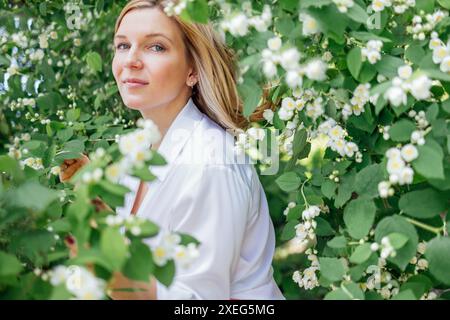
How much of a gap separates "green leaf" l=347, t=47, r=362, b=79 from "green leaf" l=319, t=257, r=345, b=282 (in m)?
0.49

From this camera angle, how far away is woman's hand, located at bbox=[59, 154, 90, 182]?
2436mm

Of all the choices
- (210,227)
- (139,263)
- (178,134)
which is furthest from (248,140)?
(139,263)

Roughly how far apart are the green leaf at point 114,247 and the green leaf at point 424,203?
0.79 metres

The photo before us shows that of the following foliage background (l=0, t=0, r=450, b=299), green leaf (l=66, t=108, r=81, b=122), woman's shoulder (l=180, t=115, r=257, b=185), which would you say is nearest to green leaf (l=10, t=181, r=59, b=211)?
foliage background (l=0, t=0, r=450, b=299)

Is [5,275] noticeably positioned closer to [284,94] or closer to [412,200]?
[412,200]

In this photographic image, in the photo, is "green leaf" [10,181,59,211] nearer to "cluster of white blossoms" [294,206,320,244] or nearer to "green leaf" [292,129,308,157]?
"cluster of white blossoms" [294,206,320,244]

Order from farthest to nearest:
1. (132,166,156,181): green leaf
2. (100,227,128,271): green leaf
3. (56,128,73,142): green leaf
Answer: (56,128,73,142): green leaf < (132,166,156,181): green leaf < (100,227,128,271): green leaf

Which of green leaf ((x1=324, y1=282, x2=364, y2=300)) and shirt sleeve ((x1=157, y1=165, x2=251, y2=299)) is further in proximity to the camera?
shirt sleeve ((x1=157, y1=165, x2=251, y2=299))

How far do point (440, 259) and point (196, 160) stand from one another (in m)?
0.79

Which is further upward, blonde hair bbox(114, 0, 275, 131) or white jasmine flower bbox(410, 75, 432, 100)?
white jasmine flower bbox(410, 75, 432, 100)

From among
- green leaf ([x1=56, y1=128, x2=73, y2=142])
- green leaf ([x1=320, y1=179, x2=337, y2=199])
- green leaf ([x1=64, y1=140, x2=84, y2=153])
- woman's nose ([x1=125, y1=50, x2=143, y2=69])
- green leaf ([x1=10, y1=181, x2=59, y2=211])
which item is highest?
green leaf ([x1=10, y1=181, x2=59, y2=211])

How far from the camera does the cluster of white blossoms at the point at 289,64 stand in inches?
65.7
